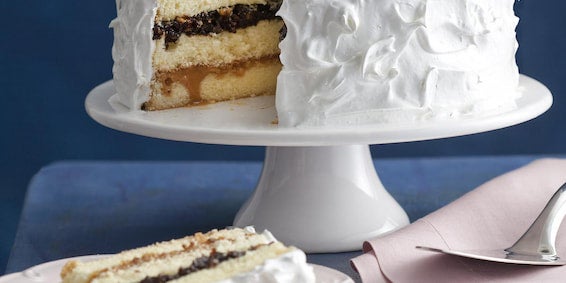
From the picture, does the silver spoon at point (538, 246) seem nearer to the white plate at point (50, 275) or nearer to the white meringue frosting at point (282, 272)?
the white plate at point (50, 275)

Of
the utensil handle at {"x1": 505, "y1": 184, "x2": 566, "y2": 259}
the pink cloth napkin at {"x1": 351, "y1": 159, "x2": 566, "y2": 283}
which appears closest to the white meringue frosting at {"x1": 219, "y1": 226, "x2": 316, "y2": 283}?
the pink cloth napkin at {"x1": 351, "y1": 159, "x2": 566, "y2": 283}

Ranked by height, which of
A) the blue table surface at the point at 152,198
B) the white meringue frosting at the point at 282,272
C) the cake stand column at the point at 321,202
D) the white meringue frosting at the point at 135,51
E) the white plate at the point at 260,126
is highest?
the white meringue frosting at the point at 135,51

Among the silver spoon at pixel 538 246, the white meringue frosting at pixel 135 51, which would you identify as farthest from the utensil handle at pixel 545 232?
the white meringue frosting at pixel 135 51

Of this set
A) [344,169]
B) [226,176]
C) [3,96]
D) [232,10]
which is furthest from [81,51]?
[344,169]

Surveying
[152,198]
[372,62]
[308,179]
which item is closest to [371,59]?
[372,62]

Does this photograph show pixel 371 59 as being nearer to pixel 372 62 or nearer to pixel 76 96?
pixel 372 62

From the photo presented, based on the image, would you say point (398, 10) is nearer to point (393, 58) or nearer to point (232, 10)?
point (393, 58)
